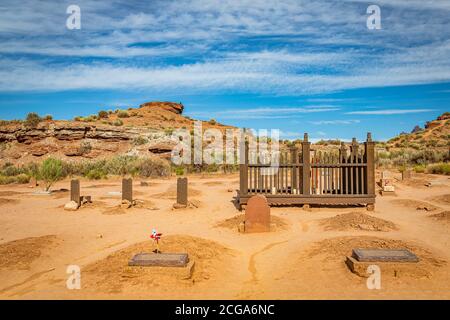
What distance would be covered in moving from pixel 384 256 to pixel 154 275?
13.1 ft

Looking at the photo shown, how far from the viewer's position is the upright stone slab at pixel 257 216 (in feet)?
33.1

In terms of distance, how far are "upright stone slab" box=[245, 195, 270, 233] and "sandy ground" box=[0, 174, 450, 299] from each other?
1.12ft

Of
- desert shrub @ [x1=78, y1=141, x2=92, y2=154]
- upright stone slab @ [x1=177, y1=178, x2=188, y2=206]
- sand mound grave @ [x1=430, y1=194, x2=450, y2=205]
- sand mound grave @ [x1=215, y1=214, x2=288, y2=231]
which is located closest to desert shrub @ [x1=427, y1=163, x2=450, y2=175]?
sand mound grave @ [x1=430, y1=194, x2=450, y2=205]

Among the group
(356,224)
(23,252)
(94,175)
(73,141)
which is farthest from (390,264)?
(73,141)

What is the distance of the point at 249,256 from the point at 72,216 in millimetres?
7527

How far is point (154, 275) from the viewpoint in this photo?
20.2 ft

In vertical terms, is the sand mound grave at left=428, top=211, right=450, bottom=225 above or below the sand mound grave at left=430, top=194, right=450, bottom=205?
below

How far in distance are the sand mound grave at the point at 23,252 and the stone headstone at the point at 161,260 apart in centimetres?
253

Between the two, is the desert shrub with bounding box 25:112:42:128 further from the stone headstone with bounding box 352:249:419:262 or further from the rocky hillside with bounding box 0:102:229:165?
the stone headstone with bounding box 352:249:419:262

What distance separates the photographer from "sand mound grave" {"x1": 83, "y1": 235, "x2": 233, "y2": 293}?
592 centimetres

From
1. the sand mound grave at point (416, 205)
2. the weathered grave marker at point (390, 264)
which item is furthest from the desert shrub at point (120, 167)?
the weathered grave marker at point (390, 264)

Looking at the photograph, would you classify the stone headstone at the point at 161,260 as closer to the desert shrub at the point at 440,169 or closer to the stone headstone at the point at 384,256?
the stone headstone at the point at 384,256
